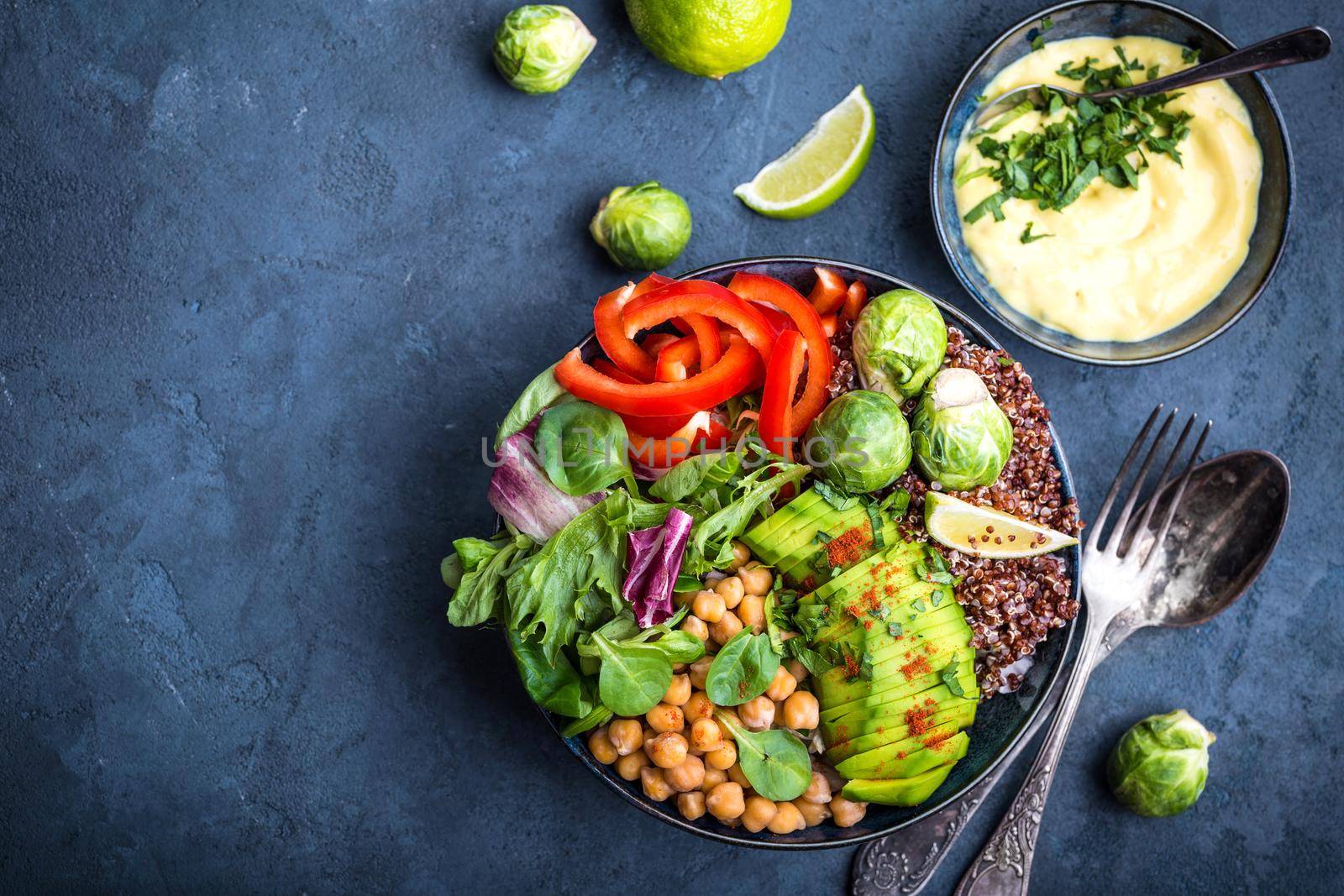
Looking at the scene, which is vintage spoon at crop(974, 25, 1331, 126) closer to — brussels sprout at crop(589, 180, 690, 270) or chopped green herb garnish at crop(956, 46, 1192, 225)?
chopped green herb garnish at crop(956, 46, 1192, 225)

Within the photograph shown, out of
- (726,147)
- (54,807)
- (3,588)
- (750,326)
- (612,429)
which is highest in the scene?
(726,147)

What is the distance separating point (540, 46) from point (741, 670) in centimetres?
232

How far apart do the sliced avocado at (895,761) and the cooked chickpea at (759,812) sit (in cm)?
26

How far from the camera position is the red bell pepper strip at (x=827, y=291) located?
10.7 feet

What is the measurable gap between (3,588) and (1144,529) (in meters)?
4.33

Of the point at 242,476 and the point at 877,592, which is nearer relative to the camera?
the point at 877,592

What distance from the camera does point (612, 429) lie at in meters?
3.09

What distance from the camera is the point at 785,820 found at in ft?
10.2

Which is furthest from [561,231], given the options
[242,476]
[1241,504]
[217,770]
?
[1241,504]

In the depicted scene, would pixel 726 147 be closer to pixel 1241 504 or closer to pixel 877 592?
pixel 877 592

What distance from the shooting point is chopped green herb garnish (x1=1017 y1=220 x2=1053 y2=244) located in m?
3.57

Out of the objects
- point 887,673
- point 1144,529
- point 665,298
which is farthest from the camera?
point 1144,529

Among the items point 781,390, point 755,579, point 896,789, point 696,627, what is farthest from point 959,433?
point 896,789

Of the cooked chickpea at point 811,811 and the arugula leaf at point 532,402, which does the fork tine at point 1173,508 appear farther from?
the arugula leaf at point 532,402
